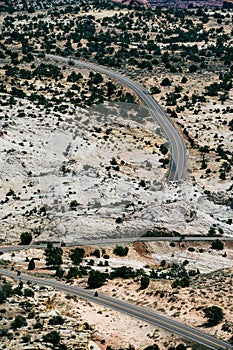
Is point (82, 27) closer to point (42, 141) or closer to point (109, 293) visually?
point (42, 141)

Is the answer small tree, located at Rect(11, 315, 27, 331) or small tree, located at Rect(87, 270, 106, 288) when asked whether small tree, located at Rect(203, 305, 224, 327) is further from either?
small tree, located at Rect(11, 315, 27, 331)

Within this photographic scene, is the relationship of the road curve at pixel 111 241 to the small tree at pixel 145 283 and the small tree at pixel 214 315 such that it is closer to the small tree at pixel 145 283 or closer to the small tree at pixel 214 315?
the small tree at pixel 145 283

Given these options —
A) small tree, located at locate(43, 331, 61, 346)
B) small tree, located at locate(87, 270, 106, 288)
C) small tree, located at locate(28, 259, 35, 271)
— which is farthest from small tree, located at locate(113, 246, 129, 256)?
small tree, located at locate(43, 331, 61, 346)

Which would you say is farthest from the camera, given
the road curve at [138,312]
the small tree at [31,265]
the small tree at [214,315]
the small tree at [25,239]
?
the small tree at [25,239]

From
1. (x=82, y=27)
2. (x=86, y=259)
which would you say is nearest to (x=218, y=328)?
(x=86, y=259)

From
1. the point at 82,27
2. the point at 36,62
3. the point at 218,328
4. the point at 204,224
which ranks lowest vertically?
the point at 218,328

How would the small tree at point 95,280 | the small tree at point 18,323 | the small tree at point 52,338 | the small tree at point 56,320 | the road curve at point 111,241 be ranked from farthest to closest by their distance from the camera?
the road curve at point 111,241, the small tree at point 95,280, the small tree at point 56,320, the small tree at point 18,323, the small tree at point 52,338

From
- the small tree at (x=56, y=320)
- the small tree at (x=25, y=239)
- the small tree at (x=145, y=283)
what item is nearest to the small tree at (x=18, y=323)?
the small tree at (x=56, y=320)

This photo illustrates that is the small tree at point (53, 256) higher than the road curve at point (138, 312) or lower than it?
higher
